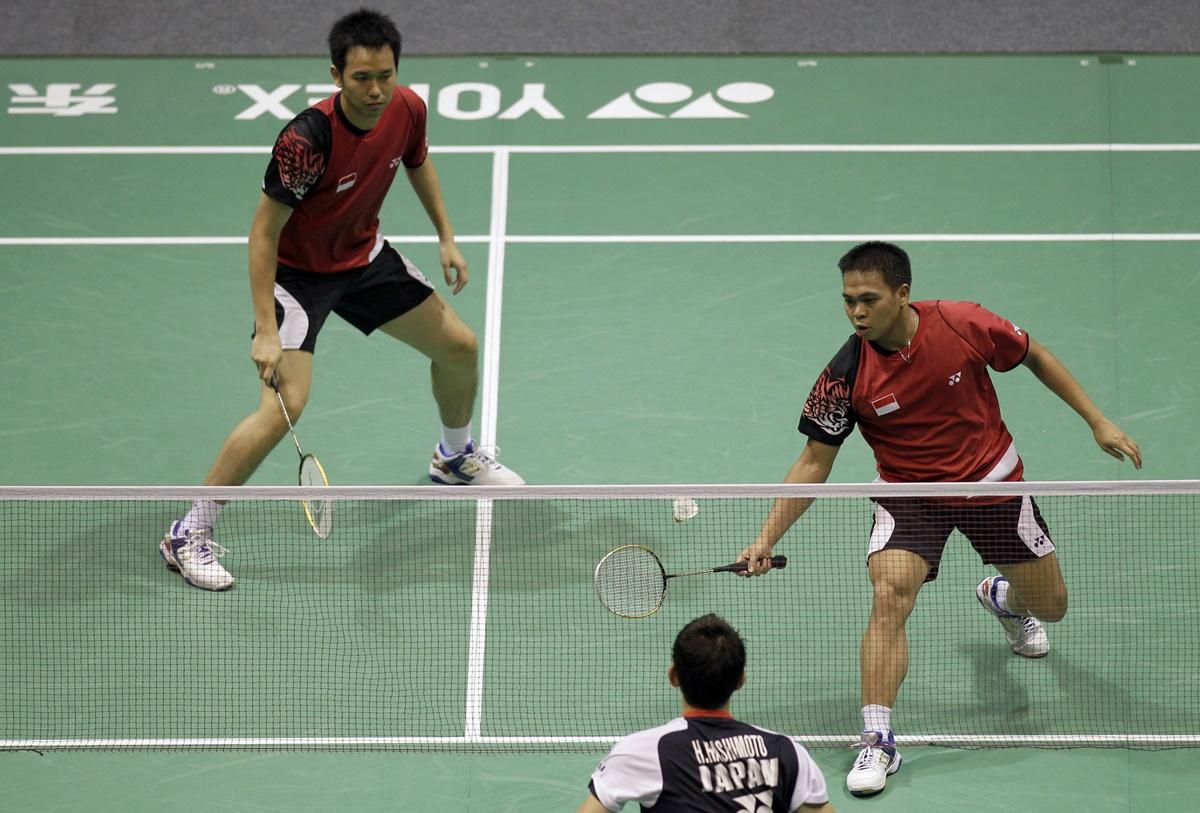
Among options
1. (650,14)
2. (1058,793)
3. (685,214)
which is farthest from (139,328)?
(1058,793)

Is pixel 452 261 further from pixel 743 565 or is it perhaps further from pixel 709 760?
pixel 709 760

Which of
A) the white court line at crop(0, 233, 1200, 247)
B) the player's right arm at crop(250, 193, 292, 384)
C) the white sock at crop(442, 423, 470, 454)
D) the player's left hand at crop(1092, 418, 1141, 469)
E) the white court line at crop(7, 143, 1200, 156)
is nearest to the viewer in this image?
the player's left hand at crop(1092, 418, 1141, 469)

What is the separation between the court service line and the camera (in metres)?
5.91

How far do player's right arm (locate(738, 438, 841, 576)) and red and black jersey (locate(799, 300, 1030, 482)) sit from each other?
57mm

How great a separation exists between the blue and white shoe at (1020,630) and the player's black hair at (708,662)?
2212 mm

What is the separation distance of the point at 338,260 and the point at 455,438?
40.0 inches

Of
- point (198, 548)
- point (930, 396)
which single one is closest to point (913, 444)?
point (930, 396)

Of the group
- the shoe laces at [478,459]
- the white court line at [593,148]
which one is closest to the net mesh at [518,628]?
the shoe laces at [478,459]

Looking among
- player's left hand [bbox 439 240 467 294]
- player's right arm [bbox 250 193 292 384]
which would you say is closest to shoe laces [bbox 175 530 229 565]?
player's right arm [bbox 250 193 292 384]

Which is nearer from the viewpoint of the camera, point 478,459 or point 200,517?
A: point 200,517

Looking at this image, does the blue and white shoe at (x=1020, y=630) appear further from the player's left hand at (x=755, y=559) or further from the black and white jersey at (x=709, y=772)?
the black and white jersey at (x=709, y=772)

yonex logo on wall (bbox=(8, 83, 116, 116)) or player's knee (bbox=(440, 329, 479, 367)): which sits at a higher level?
yonex logo on wall (bbox=(8, 83, 116, 116))

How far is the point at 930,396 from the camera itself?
549 centimetres

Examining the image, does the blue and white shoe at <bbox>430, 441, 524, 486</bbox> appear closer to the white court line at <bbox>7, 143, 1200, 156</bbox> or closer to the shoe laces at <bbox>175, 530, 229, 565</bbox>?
the shoe laces at <bbox>175, 530, 229, 565</bbox>
